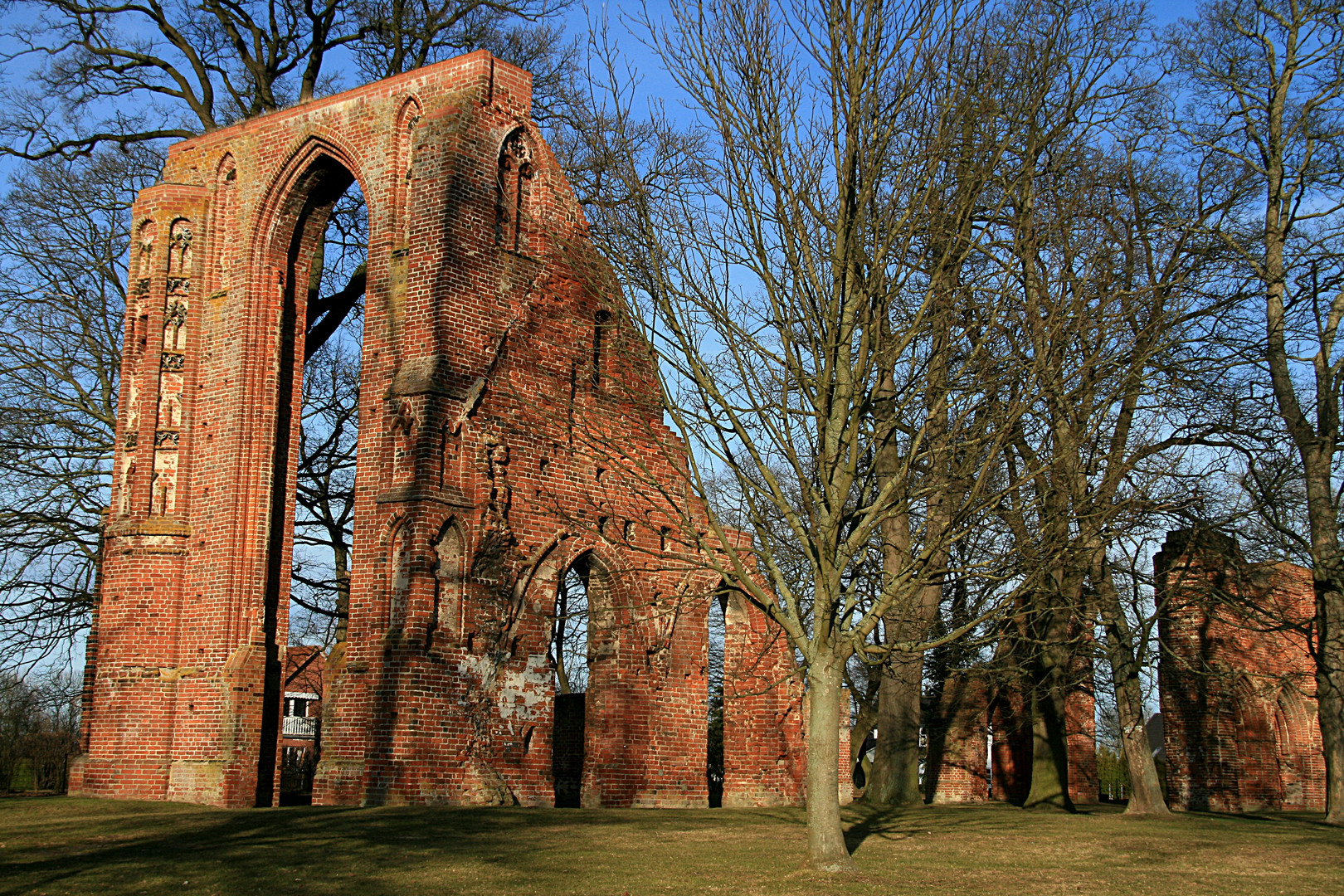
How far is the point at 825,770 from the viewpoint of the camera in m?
9.06

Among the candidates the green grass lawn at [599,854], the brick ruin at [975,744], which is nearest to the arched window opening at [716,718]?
the brick ruin at [975,744]

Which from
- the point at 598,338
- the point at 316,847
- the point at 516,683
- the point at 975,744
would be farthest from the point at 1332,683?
the point at 316,847

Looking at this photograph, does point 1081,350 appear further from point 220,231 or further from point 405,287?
point 220,231

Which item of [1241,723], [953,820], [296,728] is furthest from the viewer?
[296,728]

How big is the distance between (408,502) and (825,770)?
6.85 meters

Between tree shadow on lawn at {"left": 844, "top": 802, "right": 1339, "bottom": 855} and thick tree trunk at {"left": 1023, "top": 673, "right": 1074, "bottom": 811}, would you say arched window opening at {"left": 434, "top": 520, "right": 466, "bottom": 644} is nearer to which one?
tree shadow on lawn at {"left": 844, "top": 802, "right": 1339, "bottom": 855}

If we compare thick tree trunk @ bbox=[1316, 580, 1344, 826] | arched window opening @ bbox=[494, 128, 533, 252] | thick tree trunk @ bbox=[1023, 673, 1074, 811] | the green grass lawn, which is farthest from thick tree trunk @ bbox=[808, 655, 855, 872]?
thick tree trunk @ bbox=[1023, 673, 1074, 811]

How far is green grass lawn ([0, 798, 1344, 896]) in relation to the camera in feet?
27.7

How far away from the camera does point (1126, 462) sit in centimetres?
1161

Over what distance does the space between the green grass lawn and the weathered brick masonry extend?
159cm

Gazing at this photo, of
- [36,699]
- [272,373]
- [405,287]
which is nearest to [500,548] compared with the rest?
[405,287]

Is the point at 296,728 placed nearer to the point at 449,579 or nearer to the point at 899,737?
the point at 899,737

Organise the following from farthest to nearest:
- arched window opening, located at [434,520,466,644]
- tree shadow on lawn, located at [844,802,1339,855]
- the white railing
Answer: the white railing → arched window opening, located at [434,520,466,644] → tree shadow on lawn, located at [844,802,1339,855]

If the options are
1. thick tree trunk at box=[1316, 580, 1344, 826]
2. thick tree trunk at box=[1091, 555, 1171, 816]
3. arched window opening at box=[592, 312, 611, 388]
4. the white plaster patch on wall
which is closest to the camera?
the white plaster patch on wall
